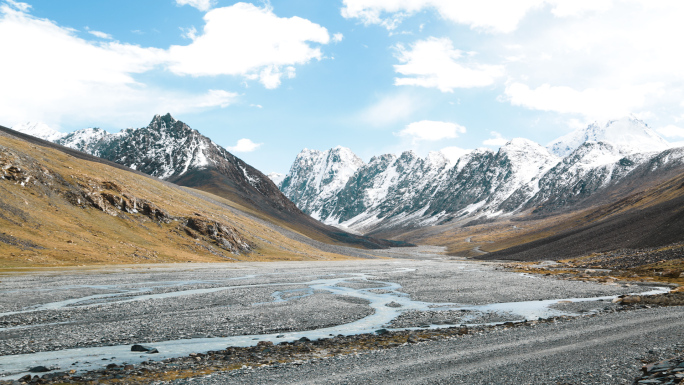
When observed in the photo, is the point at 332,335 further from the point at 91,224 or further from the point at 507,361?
the point at 91,224

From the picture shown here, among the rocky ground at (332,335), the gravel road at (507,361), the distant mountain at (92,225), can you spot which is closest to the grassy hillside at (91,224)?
the distant mountain at (92,225)

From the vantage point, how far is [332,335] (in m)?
28.6

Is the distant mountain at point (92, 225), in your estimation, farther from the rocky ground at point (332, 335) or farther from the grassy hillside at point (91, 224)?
the rocky ground at point (332, 335)

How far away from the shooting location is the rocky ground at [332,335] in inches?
768

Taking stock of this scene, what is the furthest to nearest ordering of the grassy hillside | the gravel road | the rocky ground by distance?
the grassy hillside
the rocky ground
the gravel road

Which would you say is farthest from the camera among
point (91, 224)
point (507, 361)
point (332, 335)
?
point (91, 224)

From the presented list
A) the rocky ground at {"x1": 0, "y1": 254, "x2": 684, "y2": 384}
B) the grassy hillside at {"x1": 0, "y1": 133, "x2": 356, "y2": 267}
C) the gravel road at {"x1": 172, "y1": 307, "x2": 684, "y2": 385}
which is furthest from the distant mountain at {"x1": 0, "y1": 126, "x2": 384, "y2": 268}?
the gravel road at {"x1": 172, "y1": 307, "x2": 684, "y2": 385}

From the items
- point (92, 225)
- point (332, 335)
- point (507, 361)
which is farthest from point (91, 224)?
point (507, 361)

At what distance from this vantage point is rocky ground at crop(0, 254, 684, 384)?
1950 centimetres

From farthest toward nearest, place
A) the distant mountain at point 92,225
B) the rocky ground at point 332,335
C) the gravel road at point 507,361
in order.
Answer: the distant mountain at point 92,225 < the rocky ground at point 332,335 < the gravel road at point 507,361

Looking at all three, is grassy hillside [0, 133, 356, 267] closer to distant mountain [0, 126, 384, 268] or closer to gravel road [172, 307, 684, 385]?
distant mountain [0, 126, 384, 268]

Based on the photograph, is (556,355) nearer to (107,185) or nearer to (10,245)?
(10,245)

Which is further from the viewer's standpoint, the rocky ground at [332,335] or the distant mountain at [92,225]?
the distant mountain at [92,225]

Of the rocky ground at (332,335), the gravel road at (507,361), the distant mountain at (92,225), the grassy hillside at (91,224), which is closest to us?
the gravel road at (507,361)
